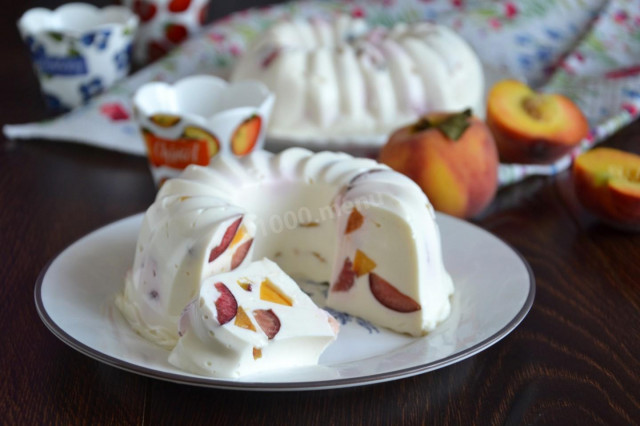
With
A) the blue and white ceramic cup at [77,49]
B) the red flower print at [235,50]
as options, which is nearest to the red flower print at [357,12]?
the red flower print at [235,50]

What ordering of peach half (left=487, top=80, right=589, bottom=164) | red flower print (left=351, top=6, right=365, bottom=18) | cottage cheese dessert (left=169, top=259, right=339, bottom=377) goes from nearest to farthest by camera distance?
cottage cheese dessert (left=169, top=259, right=339, bottom=377)
peach half (left=487, top=80, right=589, bottom=164)
red flower print (left=351, top=6, right=365, bottom=18)

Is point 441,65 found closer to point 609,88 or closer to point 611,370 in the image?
point 609,88

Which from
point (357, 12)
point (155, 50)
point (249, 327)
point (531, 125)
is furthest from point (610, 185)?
point (155, 50)

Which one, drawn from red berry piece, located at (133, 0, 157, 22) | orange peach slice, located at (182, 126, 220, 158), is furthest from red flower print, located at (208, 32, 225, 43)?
orange peach slice, located at (182, 126, 220, 158)

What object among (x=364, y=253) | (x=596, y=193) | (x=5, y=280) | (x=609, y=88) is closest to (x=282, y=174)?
(x=364, y=253)

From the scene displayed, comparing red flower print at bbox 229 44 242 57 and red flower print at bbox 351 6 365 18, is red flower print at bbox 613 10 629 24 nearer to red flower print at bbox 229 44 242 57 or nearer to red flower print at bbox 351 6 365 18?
red flower print at bbox 351 6 365 18

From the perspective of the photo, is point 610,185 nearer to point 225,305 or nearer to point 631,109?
point 631,109

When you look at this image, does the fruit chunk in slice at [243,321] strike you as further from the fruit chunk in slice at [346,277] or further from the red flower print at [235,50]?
the red flower print at [235,50]
